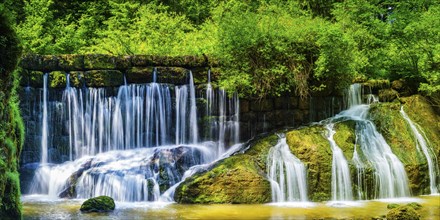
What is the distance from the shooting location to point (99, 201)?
10.2 m

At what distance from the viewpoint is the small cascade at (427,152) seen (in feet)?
42.9

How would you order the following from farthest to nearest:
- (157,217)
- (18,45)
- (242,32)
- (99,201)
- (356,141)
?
(242,32) < (356,141) < (99,201) < (157,217) < (18,45)

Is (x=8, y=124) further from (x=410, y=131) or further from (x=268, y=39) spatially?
(x=410, y=131)

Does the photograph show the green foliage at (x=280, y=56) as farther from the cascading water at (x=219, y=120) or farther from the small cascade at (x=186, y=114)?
the small cascade at (x=186, y=114)

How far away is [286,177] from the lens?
12.0 meters

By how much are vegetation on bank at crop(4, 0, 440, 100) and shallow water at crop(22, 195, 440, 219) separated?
4573mm

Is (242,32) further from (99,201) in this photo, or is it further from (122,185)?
(99,201)

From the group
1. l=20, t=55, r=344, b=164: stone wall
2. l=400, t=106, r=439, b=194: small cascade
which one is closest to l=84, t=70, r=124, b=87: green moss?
l=20, t=55, r=344, b=164: stone wall

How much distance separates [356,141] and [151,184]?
594cm

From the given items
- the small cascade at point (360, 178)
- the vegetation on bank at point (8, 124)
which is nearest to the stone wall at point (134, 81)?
the small cascade at point (360, 178)

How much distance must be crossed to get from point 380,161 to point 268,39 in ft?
16.5

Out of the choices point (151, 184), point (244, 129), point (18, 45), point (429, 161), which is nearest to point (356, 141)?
point (429, 161)

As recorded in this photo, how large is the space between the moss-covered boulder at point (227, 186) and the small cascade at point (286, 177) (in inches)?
10.6

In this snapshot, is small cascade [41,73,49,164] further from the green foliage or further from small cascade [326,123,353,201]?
small cascade [326,123,353,201]
